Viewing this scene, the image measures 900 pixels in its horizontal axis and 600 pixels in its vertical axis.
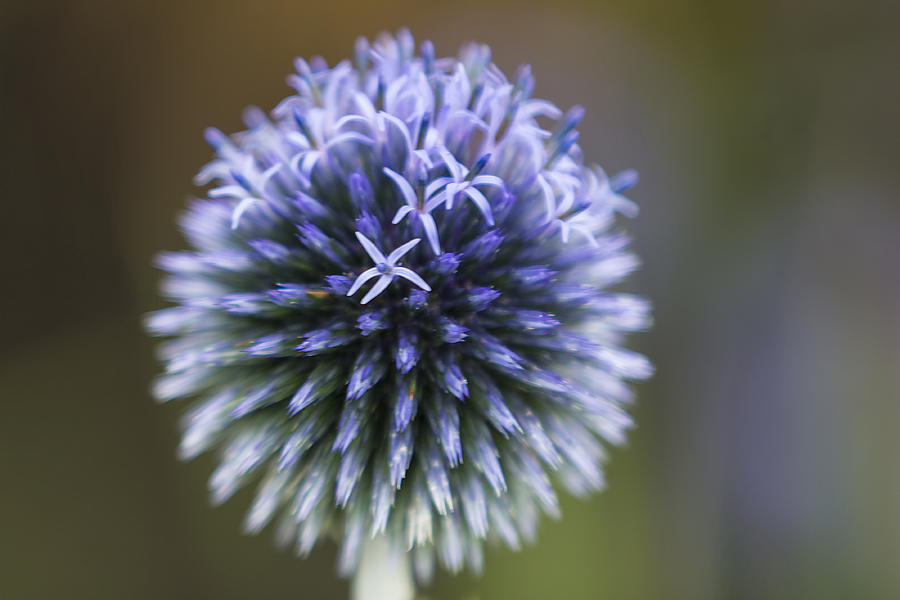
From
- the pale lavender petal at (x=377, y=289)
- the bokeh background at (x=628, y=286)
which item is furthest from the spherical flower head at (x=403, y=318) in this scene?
the bokeh background at (x=628, y=286)

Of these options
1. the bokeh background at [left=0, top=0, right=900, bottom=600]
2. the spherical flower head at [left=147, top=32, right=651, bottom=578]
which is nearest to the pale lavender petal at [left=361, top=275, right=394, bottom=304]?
the spherical flower head at [left=147, top=32, right=651, bottom=578]

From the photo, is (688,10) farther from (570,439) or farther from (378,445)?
(378,445)

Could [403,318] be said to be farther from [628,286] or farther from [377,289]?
[628,286]

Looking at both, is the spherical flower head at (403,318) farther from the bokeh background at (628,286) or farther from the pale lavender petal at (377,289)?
the bokeh background at (628,286)

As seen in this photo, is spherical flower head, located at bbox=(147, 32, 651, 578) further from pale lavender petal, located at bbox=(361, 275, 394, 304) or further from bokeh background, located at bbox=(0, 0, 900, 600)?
bokeh background, located at bbox=(0, 0, 900, 600)

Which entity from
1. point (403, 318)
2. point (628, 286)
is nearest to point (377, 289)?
point (403, 318)

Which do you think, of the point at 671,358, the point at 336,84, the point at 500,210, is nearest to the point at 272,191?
the point at 336,84
